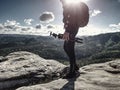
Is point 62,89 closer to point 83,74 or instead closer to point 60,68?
point 83,74

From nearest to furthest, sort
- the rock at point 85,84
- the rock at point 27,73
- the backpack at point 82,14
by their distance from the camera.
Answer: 1. the rock at point 85,84
2. the backpack at point 82,14
3. the rock at point 27,73

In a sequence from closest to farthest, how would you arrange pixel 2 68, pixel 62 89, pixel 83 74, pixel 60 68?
1. pixel 62 89
2. pixel 83 74
3. pixel 2 68
4. pixel 60 68

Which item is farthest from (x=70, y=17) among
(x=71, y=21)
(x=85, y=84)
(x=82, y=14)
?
(x=85, y=84)

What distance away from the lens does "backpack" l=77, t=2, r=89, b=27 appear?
11781 millimetres

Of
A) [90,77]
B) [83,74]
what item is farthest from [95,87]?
[83,74]

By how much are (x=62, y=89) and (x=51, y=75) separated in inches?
234

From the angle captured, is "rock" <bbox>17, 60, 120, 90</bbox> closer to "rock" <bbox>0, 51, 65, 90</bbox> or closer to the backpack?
"rock" <bbox>0, 51, 65, 90</bbox>

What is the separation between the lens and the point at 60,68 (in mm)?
17891

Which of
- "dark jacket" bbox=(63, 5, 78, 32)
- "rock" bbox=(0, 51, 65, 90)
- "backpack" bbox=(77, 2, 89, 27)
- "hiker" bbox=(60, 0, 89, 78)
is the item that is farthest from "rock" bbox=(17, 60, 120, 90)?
"backpack" bbox=(77, 2, 89, 27)

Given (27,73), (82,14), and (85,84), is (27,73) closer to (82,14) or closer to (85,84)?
(85,84)

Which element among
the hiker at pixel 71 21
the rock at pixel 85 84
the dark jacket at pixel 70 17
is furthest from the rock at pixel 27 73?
the dark jacket at pixel 70 17

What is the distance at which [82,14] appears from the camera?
39.4 feet

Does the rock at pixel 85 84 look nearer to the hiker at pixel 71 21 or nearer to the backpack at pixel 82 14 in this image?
the hiker at pixel 71 21

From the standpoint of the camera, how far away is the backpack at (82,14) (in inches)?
464
